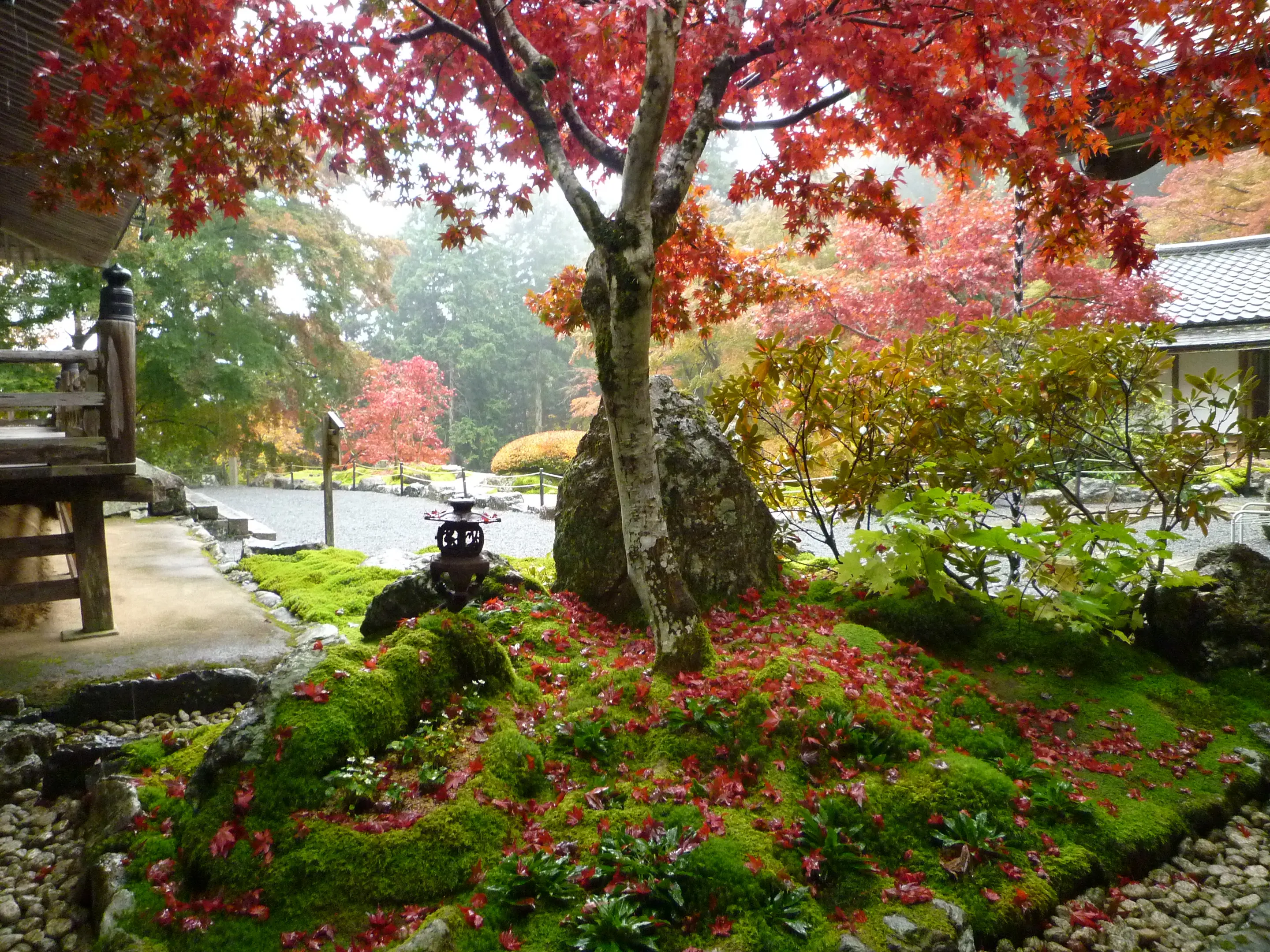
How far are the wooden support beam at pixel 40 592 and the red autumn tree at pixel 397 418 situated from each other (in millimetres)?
14940

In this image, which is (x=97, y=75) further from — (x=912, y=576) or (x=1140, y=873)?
(x=1140, y=873)

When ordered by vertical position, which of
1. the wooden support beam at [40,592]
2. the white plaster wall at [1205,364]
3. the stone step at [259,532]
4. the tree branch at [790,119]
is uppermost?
the tree branch at [790,119]

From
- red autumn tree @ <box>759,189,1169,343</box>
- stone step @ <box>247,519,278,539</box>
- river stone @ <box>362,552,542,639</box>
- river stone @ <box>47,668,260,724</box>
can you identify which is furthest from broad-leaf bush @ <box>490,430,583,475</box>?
river stone @ <box>47,668,260,724</box>

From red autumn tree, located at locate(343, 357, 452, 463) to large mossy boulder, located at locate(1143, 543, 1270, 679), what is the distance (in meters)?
17.8

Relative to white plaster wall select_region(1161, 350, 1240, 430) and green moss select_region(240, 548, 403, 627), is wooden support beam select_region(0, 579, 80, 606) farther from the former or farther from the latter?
white plaster wall select_region(1161, 350, 1240, 430)

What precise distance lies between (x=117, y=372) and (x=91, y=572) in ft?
4.20

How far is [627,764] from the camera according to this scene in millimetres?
3096

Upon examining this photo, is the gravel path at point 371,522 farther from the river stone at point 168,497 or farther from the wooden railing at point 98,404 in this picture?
the wooden railing at point 98,404

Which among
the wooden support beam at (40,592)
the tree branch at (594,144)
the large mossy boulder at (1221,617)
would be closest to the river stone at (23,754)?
the wooden support beam at (40,592)

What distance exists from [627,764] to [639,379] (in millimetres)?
1620

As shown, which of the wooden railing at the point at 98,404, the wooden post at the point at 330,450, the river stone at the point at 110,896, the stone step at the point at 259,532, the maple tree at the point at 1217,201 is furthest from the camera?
the maple tree at the point at 1217,201

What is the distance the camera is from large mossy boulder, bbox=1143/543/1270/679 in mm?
4137

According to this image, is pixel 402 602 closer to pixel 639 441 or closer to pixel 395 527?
pixel 639 441

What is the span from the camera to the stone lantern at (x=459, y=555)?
3.62 meters
